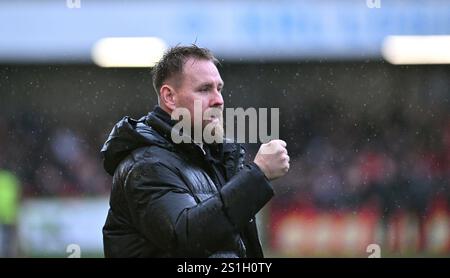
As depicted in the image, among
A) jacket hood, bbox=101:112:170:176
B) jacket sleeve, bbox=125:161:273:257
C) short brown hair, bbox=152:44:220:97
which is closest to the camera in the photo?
jacket sleeve, bbox=125:161:273:257

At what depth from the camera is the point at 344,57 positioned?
4.54m

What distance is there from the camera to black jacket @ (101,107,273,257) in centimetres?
196

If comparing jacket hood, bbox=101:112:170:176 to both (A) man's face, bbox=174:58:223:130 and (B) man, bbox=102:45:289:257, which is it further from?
(A) man's face, bbox=174:58:223:130

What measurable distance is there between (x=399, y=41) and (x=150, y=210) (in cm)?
275

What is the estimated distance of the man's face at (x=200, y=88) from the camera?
2.15 meters

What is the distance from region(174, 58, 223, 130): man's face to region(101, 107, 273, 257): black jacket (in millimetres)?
70

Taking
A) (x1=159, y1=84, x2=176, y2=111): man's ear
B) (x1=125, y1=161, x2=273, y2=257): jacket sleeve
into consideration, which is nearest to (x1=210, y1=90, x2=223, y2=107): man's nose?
(x1=159, y1=84, x2=176, y2=111): man's ear

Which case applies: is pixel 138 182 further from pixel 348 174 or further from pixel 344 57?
pixel 348 174

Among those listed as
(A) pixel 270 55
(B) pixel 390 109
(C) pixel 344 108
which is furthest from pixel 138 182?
(B) pixel 390 109

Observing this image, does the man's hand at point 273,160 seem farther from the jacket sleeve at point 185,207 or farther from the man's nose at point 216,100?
the man's nose at point 216,100

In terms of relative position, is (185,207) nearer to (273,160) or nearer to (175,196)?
(175,196)

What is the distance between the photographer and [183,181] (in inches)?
80.7

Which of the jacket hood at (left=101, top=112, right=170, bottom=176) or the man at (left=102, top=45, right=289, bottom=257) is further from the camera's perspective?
the jacket hood at (left=101, top=112, right=170, bottom=176)
